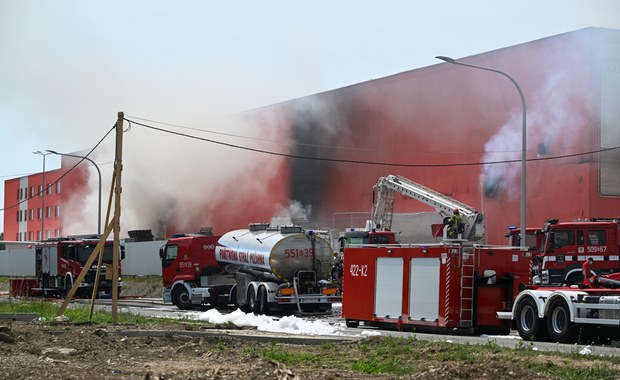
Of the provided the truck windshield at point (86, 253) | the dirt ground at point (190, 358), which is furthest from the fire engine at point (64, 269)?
the dirt ground at point (190, 358)

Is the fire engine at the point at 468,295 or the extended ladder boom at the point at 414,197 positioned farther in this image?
the extended ladder boom at the point at 414,197

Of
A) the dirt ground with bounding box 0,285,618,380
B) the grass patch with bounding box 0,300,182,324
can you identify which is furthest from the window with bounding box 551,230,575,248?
the dirt ground with bounding box 0,285,618,380

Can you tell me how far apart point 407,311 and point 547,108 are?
2215 cm

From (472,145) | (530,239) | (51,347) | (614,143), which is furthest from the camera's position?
(472,145)

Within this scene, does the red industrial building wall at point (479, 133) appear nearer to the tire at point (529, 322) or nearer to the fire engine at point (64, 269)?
the fire engine at point (64, 269)

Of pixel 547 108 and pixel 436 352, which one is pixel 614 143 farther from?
pixel 436 352

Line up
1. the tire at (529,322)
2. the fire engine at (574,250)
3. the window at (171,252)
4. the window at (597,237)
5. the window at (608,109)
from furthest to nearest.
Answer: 1. the window at (608,109)
2. the window at (171,252)
3. the window at (597,237)
4. the fire engine at (574,250)
5. the tire at (529,322)

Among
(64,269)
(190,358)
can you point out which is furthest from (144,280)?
(190,358)

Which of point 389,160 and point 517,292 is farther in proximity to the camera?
point 389,160

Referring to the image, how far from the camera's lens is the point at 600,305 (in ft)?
58.1

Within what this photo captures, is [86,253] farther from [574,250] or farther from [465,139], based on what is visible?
[574,250]

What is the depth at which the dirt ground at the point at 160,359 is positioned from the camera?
1191 cm

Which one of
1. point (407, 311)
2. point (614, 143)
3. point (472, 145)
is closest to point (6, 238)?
point (472, 145)

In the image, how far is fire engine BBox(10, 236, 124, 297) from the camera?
41.9 m
